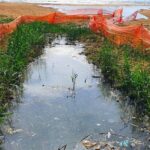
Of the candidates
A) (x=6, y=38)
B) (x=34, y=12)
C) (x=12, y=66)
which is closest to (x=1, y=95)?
(x=12, y=66)

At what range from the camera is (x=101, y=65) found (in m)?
11.9

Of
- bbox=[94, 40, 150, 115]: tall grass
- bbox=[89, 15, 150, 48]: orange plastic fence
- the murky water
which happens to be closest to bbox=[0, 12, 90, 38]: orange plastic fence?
the murky water

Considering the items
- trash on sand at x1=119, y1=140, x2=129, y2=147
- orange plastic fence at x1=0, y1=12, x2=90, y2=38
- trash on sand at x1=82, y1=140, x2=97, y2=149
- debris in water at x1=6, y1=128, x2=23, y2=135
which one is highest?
trash on sand at x1=82, y1=140, x2=97, y2=149

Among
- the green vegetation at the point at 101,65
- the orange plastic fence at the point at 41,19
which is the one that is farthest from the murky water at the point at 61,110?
the orange plastic fence at the point at 41,19

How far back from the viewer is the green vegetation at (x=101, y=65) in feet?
29.4

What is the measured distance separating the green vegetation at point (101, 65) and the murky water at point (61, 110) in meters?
0.32

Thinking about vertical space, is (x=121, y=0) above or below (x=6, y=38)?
below

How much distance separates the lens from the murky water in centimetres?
741

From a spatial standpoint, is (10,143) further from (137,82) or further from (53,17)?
(53,17)

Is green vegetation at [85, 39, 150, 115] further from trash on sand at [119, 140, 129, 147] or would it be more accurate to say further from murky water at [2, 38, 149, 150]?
trash on sand at [119, 140, 129, 147]

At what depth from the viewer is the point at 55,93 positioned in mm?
9898

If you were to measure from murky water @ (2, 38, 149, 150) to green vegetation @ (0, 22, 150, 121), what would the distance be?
0.32 m

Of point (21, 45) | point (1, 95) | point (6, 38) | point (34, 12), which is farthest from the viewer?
point (34, 12)

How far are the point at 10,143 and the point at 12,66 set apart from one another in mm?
3474
